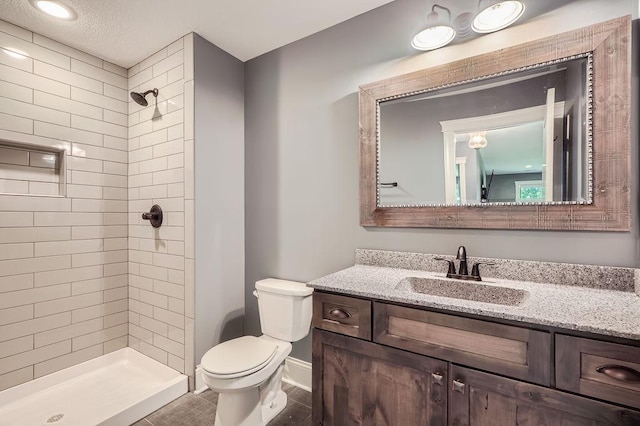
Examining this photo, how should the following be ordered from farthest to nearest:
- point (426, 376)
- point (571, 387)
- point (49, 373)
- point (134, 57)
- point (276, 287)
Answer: point (134, 57) → point (49, 373) → point (276, 287) → point (426, 376) → point (571, 387)

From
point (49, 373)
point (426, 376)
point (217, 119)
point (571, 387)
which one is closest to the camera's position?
point (571, 387)

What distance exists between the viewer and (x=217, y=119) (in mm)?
2154

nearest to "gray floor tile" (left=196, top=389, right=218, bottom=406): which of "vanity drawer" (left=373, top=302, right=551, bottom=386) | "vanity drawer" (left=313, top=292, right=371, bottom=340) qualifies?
"vanity drawer" (left=313, top=292, right=371, bottom=340)

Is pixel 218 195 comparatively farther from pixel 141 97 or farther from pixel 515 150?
pixel 515 150

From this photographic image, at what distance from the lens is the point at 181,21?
1.87m

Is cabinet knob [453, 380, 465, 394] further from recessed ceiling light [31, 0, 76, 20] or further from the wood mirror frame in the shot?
recessed ceiling light [31, 0, 76, 20]

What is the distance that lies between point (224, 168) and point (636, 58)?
227 cm

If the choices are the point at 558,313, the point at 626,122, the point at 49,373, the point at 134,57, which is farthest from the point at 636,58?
the point at 49,373

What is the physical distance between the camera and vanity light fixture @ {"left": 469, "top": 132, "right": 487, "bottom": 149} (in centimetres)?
149

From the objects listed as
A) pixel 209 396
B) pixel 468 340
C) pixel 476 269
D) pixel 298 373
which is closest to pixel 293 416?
A: pixel 298 373

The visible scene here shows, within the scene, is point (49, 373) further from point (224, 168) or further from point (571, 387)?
point (571, 387)

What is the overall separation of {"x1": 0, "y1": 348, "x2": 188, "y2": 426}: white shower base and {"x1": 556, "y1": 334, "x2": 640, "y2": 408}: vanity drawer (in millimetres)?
2113

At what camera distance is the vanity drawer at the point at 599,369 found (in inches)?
32.0

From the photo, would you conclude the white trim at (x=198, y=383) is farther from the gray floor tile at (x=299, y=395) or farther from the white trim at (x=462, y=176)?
the white trim at (x=462, y=176)
